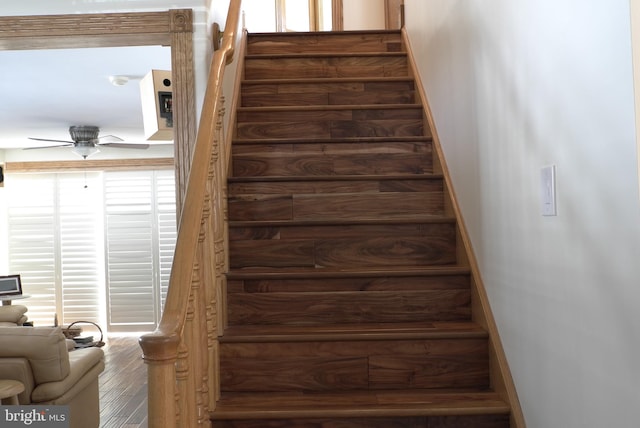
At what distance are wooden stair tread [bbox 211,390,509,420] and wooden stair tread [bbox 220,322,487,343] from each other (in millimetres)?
189

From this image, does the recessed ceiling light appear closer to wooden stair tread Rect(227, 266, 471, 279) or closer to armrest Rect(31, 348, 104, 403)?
armrest Rect(31, 348, 104, 403)

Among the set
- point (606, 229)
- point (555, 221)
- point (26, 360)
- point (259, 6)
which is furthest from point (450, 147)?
point (259, 6)

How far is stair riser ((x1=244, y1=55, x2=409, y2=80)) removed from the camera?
3957mm

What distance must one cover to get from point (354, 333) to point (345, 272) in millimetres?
299

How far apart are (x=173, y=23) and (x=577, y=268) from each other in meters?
1.98

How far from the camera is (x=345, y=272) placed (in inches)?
96.4

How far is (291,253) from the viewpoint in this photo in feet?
8.73

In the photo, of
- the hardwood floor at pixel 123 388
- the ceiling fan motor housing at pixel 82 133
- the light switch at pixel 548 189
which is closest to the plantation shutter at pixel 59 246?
the hardwood floor at pixel 123 388

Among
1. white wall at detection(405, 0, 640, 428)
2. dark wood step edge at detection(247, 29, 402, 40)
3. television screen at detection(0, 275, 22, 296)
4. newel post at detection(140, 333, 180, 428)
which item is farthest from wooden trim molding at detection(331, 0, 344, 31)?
newel post at detection(140, 333, 180, 428)

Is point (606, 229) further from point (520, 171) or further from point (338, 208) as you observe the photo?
point (338, 208)

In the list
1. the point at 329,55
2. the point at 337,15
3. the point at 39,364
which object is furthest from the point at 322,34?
the point at 39,364

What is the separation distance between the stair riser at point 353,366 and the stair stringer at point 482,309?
0.21 ft

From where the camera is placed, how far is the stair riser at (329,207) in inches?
112

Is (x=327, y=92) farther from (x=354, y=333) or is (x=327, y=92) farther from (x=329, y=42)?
(x=354, y=333)
